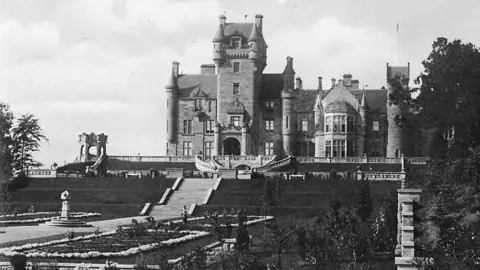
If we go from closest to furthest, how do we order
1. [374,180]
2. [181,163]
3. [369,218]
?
[369,218] < [374,180] < [181,163]

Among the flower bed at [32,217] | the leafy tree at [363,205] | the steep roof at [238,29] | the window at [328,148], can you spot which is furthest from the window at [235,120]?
the leafy tree at [363,205]

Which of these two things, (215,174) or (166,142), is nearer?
(215,174)

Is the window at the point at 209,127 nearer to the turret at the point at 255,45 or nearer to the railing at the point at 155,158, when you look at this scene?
the railing at the point at 155,158

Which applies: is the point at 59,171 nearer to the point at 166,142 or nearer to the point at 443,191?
the point at 166,142

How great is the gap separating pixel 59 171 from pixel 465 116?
38452mm

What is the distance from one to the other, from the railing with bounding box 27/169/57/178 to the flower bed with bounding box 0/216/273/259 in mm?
34435

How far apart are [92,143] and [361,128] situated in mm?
26039

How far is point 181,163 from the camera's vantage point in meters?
82.1

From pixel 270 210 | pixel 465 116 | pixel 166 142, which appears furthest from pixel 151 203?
pixel 166 142

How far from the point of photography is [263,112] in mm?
86500

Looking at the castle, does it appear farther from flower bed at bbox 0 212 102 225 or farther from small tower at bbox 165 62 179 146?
flower bed at bbox 0 212 102 225

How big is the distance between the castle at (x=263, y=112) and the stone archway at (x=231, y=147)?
0.10 metres

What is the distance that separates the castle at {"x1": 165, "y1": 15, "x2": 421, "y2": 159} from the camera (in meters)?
82.2

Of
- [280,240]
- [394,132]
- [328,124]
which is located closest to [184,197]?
[328,124]
